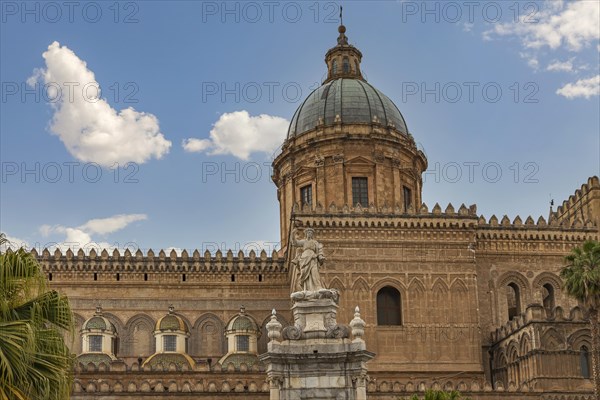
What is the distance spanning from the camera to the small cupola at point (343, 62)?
5234cm

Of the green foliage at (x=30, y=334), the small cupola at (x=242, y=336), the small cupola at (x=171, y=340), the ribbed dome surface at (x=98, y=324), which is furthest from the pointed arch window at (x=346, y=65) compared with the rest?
the green foliage at (x=30, y=334)

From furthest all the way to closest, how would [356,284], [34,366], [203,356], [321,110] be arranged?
[321,110] < [203,356] < [356,284] < [34,366]

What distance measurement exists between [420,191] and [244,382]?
16660mm

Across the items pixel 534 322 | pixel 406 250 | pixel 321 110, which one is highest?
pixel 321 110

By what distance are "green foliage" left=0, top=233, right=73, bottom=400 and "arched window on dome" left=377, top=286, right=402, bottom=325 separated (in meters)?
26.1

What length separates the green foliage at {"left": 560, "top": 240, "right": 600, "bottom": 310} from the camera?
1340 inches

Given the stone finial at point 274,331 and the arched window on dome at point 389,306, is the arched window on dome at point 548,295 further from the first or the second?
the stone finial at point 274,331

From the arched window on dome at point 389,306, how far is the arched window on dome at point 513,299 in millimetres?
6342

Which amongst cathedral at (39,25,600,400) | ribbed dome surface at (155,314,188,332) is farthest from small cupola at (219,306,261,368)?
ribbed dome surface at (155,314,188,332)

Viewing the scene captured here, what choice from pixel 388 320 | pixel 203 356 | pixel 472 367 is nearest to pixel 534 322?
pixel 472 367

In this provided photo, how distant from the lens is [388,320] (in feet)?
138

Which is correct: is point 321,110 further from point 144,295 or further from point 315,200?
point 144,295

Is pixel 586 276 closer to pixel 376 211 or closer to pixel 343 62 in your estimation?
pixel 376 211

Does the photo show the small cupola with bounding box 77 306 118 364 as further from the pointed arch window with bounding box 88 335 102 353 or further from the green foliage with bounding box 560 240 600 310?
the green foliage with bounding box 560 240 600 310
